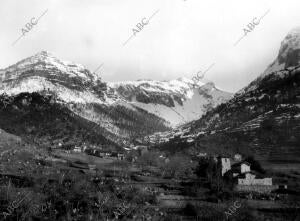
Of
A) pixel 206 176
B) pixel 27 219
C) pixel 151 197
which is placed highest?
pixel 206 176

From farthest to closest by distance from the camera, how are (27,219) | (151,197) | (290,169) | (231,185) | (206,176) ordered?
1. (290,169)
2. (206,176)
3. (231,185)
4. (151,197)
5. (27,219)

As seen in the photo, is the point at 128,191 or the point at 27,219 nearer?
the point at 27,219

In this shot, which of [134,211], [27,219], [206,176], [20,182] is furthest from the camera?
[206,176]

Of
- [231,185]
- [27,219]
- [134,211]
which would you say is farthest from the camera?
[231,185]

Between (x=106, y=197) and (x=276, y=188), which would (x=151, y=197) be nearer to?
(x=106, y=197)

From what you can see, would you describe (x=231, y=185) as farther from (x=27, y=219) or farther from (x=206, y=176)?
(x=27, y=219)

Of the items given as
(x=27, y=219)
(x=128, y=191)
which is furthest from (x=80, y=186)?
(x=27, y=219)

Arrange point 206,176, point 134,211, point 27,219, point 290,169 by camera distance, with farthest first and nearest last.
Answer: point 290,169, point 206,176, point 134,211, point 27,219

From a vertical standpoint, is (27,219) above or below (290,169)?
below

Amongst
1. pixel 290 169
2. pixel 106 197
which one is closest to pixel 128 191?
pixel 106 197
